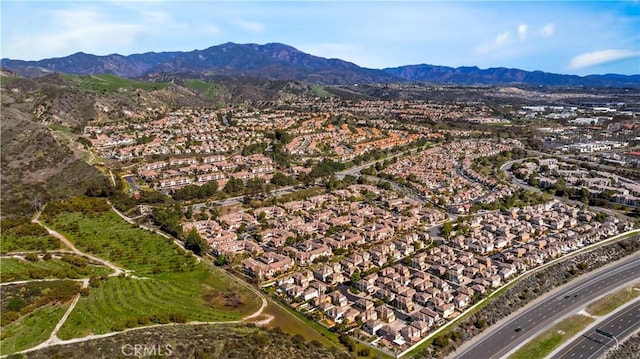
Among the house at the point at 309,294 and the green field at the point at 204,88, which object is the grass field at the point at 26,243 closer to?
the house at the point at 309,294

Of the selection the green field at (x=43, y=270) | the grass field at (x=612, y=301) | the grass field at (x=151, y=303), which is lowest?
the grass field at (x=612, y=301)

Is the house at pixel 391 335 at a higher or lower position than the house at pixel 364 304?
lower

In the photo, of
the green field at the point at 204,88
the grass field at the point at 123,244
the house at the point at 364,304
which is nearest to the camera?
the house at the point at 364,304

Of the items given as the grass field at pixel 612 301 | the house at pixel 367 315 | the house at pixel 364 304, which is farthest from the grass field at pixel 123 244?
the grass field at pixel 612 301

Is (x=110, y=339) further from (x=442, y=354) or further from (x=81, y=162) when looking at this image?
(x=81, y=162)

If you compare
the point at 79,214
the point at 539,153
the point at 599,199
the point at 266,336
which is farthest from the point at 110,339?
the point at 539,153

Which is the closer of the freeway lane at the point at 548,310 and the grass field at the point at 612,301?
the freeway lane at the point at 548,310
